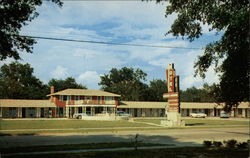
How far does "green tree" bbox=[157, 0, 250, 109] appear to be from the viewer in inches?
467

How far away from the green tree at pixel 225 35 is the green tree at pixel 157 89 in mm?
94366

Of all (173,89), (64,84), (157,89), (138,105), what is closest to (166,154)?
(173,89)

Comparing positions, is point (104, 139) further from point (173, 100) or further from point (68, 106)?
point (68, 106)

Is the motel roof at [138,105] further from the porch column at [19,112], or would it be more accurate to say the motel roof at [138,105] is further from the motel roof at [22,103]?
the porch column at [19,112]

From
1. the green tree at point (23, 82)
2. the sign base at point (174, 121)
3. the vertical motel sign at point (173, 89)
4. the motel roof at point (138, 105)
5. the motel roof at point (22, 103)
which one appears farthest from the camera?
the green tree at point (23, 82)

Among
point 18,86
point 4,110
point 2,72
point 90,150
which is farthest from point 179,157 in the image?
point 2,72

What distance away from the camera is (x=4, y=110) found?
6869 cm

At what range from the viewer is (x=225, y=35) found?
13055mm

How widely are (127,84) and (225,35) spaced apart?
318ft

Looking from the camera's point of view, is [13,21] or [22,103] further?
[22,103]

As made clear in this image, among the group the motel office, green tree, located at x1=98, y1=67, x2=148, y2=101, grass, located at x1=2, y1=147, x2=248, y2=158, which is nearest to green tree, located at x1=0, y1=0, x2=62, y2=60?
grass, located at x1=2, y1=147, x2=248, y2=158

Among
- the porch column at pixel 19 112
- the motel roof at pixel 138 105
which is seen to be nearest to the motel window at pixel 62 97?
the porch column at pixel 19 112

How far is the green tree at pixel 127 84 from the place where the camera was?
105m

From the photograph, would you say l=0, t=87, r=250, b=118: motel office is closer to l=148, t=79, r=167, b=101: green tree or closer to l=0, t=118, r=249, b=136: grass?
l=0, t=118, r=249, b=136: grass
